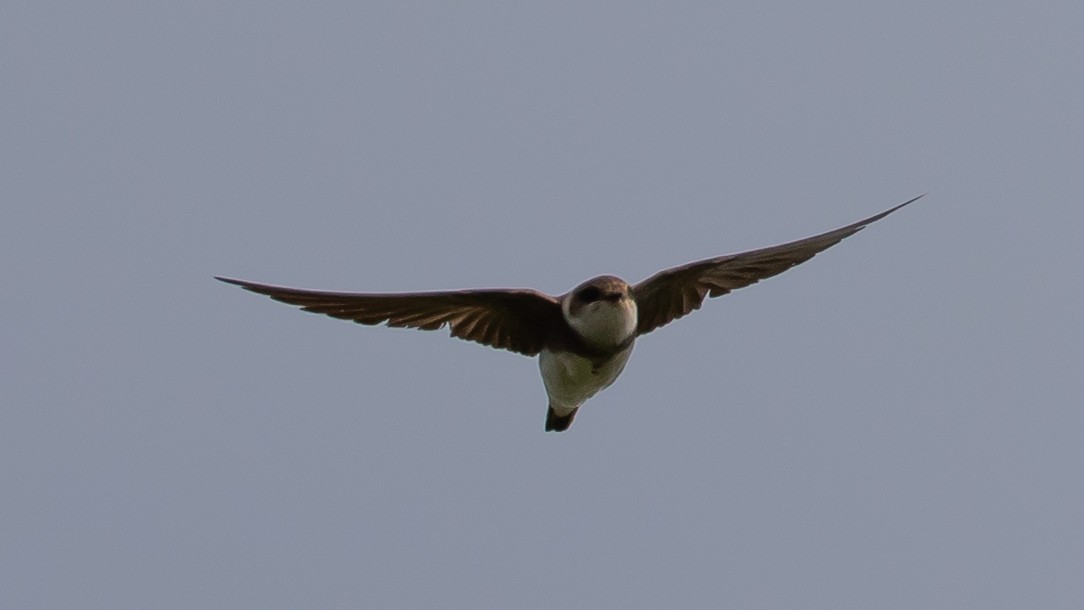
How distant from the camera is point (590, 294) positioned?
8.70m

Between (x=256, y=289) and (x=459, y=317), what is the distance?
157 cm

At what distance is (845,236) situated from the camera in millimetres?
9344

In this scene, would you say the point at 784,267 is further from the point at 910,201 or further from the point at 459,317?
the point at 459,317

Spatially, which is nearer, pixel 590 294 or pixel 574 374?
pixel 590 294

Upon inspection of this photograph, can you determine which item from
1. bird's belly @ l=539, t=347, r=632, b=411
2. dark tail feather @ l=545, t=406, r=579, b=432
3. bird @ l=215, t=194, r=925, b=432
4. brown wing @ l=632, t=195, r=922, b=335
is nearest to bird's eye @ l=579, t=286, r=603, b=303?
bird @ l=215, t=194, r=925, b=432

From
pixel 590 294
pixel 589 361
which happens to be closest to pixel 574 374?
pixel 589 361

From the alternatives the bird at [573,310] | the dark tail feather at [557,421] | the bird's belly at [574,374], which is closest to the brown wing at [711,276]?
the bird at [573,310]

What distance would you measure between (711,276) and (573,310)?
46.1 inches

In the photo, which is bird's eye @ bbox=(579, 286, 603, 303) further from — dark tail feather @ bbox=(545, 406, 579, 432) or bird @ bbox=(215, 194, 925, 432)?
dark tail feather @ bbox=(545, 406, 579, 432)

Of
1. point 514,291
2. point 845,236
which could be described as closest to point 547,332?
point 514,291

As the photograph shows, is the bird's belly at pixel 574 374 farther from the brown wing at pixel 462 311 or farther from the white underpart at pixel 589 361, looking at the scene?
the brown wing at pixel 462 311

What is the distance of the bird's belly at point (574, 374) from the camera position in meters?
9.05

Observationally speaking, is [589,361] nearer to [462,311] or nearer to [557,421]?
[462,311]

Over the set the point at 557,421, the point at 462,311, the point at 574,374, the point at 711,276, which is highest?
the point at 711,276
